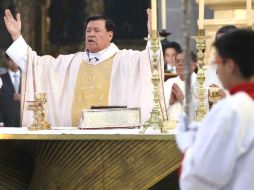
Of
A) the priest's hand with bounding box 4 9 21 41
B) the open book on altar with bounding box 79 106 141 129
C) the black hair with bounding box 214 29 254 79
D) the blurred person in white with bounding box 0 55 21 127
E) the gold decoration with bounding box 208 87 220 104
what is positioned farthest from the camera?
the blurred person in white with bounding box 0 55 21 127

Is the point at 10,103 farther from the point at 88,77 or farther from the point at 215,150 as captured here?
the point at 215,150

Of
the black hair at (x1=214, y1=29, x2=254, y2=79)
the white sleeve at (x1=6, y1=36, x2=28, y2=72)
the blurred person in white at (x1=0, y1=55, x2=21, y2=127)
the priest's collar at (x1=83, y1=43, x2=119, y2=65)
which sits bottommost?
the blurred person in white at (x1=0, y1=55, x2=21, y2=127)

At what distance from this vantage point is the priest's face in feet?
19.9

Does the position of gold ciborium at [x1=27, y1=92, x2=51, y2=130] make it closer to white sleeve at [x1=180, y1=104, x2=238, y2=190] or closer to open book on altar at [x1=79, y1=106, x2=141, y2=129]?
open book on altar at [x1=79, y1=106, x2=141, y2=129]

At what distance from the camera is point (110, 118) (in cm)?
514

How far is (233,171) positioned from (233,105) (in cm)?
22

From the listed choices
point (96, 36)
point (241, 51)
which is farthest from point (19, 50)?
point (241, 51)

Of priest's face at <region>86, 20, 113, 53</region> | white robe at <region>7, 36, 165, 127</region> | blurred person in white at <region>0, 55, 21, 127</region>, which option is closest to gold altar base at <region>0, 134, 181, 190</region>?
white robe at <region>7, 36, 165, 127</region>

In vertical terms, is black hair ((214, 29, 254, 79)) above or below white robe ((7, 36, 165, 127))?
above

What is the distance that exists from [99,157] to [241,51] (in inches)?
80.9

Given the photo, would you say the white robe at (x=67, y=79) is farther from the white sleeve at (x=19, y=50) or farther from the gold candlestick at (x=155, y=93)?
the gold candlestick at (x=155, y=93)

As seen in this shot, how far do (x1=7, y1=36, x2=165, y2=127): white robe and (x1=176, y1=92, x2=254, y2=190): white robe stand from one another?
2773mm

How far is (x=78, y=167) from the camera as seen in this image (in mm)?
5004

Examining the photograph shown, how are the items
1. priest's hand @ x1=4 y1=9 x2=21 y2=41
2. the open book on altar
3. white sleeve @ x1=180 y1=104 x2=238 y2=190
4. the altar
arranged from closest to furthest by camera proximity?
1. white sleeve @ x1=180 y1=104 x2=238 y2=190
2. the altar
3. the open book on altar
4. priest's hand @ x1=4 y1=9 x2=21 y2=41
